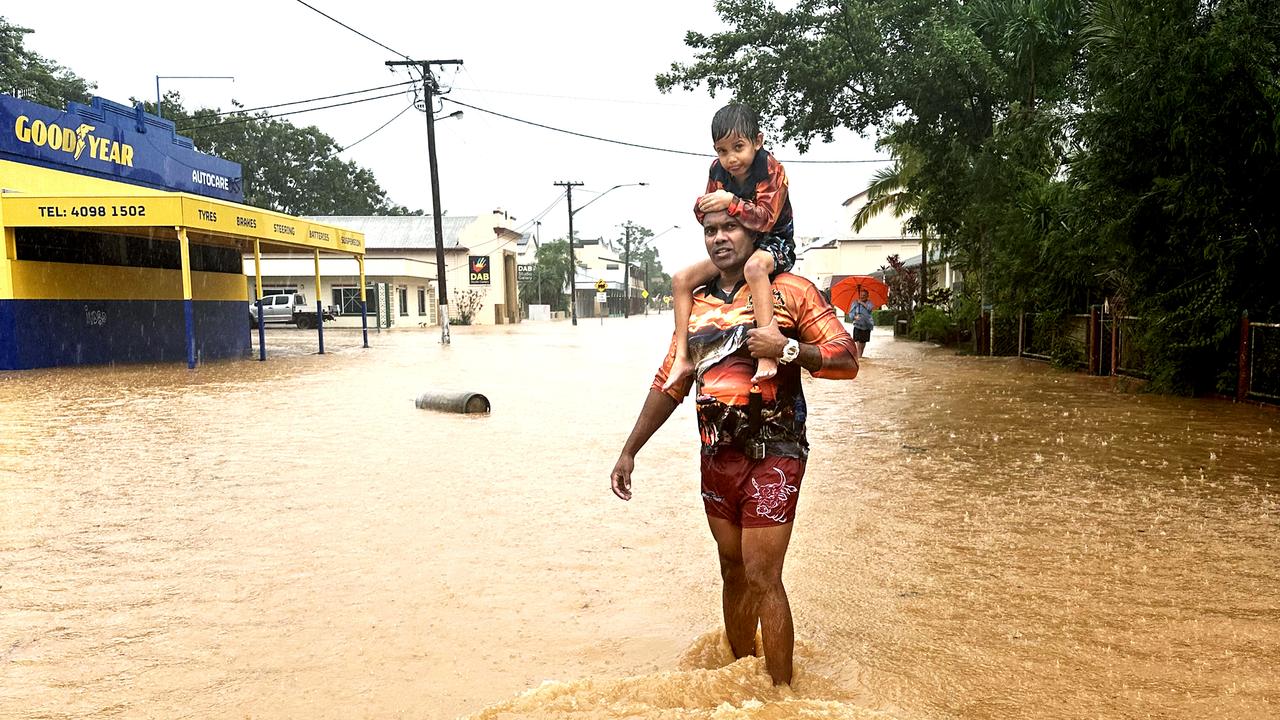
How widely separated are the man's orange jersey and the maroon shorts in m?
0.03

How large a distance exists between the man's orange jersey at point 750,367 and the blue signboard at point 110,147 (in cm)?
1944

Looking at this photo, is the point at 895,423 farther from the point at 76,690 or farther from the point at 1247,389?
the point at 76,690

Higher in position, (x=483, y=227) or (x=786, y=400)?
(x=483, y=227)

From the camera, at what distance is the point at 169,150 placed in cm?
2348

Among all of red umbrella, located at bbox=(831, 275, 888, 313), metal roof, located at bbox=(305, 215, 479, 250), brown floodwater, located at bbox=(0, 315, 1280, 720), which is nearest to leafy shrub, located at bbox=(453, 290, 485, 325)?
metal roof, located at bbox=(305, 215, 479, 250)

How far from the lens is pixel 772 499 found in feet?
9.89

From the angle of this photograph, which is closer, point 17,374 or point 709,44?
point 17,374

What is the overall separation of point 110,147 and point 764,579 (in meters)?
22.6

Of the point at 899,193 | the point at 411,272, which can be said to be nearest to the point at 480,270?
the point at 411,272

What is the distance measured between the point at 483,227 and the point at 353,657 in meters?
56.5

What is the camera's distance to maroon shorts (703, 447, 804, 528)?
9.89 feet

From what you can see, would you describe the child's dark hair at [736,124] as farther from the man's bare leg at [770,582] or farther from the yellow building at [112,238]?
the yellow building at [112,238]

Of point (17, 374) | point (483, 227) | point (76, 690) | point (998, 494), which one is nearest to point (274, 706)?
point (76, 690)

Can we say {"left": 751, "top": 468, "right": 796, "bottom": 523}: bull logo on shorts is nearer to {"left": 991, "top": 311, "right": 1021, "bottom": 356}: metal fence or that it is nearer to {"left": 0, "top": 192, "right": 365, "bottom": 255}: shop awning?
{"left": 0, "top": 192, "right": 365, "bottom": 255}: shop awning
